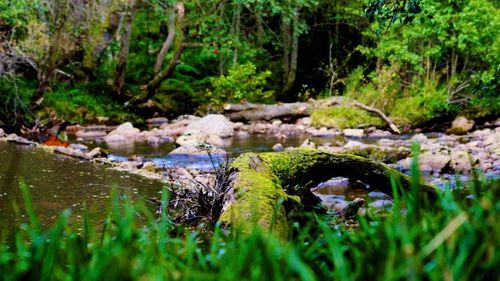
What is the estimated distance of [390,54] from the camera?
70.5 ft

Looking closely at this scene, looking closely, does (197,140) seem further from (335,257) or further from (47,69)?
(335,257)

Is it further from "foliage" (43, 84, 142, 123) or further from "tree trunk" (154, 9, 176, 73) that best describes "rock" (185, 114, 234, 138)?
"tree trunk" (154, 9, 176, 73)

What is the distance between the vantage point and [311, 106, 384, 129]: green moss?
18.4 metres

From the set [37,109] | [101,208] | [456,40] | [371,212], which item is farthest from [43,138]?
[456,40]

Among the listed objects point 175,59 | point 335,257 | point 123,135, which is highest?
point 335,257

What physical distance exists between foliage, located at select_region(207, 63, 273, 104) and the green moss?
3.81 metres

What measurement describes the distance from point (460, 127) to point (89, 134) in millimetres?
10655

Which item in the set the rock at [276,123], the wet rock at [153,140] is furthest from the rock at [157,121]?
the wet rock at [153,140]

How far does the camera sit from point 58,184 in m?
6.67

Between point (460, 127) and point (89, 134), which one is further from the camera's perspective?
point (460, 127)

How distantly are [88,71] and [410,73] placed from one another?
1230cm

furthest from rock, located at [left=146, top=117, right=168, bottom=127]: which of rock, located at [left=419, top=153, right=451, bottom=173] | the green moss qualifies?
rock, located at [left=419, top=153, right=451, bottom=173]

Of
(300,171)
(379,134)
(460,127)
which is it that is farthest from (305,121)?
(300,171)

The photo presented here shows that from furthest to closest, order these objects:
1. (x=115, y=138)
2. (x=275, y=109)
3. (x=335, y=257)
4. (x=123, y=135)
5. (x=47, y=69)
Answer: (x=275, y=109)
(x=47, y=69)
(x=123, y=135)
(x=115, y=138)
(x=335, y=257)
